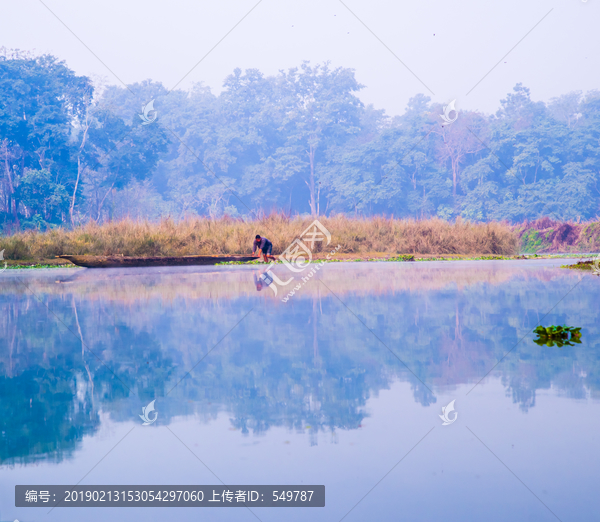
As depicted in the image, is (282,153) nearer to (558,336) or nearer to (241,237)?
(241,237)

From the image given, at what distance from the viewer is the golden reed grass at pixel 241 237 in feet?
Answer: 68.1

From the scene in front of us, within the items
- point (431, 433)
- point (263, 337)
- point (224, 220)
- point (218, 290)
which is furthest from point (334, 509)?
point (224, 220)

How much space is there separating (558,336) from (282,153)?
42.1 meters

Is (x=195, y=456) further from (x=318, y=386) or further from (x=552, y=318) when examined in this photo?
(x=552, y=318)

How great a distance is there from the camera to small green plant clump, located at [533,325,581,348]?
19.7 feet

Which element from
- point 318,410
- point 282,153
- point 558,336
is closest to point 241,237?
point 558,336

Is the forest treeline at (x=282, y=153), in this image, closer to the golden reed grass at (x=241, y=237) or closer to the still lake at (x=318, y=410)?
the golden reed grass at (x=241, y=237)

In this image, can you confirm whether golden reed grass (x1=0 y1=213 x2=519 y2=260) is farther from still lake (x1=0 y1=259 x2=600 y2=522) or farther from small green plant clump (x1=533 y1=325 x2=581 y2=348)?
small green plant clump (x1=533 y1=325 x2=581 y2=348)

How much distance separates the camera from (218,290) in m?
11.2

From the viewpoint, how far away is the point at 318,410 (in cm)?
386

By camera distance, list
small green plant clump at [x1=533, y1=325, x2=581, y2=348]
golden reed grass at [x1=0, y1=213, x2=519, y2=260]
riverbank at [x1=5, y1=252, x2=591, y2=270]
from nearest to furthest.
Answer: small green plant clump at [x1=533, y1=325, x2=581, y2=348]
riverbank at [x1=5, y1=252, x2=591, y2=270]
golden reed grass at [x1=0, y1=213, x2=519, y2=260]

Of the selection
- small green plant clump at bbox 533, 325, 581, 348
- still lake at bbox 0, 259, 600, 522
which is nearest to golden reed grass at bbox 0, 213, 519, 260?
still lake at bbox 0, 259, 600, 522

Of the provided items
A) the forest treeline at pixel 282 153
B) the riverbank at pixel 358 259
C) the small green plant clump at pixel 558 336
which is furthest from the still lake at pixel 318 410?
the forest treeline at pixel 282 153

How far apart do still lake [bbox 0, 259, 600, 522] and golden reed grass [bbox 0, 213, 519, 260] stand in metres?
13.0
